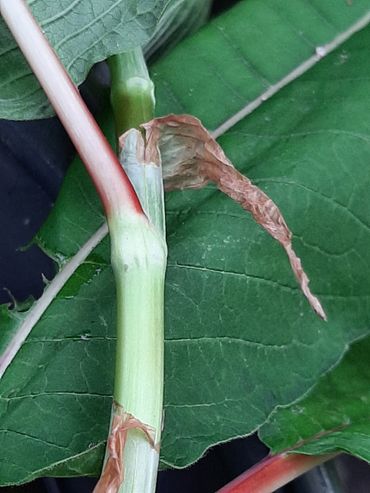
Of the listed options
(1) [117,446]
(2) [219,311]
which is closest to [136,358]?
(1) [117,446]

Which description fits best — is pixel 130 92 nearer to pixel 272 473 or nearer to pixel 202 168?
pixel 202 168

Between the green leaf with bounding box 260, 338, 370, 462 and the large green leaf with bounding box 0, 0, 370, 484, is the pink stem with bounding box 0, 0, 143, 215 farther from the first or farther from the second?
the green leaf with bounding box 260, 338, 370, 462

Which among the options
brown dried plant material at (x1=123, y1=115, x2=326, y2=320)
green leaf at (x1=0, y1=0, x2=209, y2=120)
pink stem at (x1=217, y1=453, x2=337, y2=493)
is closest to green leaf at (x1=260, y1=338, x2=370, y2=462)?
pink stem at (x1=217, y1=453, x2=337, y2=493)

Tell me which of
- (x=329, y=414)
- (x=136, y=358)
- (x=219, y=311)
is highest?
(x=136, y=358)

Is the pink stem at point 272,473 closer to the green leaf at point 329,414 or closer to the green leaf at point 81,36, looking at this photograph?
the green leaf at point 329,414

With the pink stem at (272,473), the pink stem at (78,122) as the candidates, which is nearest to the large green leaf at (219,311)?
the pink stem at (272,473)

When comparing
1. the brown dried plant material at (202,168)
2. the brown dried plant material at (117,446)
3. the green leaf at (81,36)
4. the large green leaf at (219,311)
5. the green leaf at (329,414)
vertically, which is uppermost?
the green leaf at (81,36)
